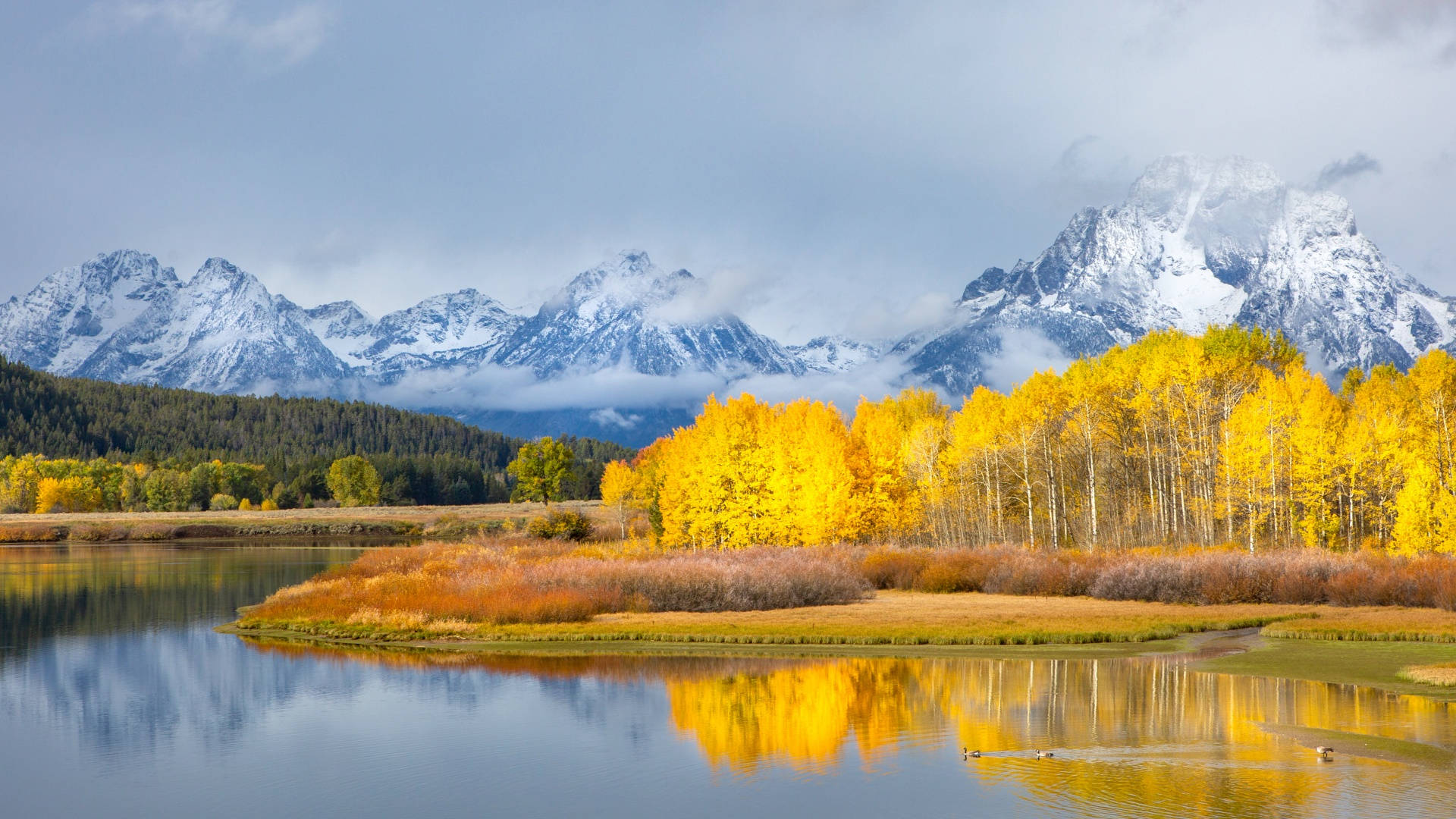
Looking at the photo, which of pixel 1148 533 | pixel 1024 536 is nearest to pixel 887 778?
pixel 1148 533

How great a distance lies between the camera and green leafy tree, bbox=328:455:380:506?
19062cm

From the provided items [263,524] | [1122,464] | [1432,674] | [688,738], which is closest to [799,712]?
[688,738]

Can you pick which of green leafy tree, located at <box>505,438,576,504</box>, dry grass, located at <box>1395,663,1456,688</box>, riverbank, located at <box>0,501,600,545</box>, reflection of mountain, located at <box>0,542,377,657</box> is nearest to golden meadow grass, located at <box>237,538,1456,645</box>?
reflection of mountain, located at <box>0,542,377,657</box>

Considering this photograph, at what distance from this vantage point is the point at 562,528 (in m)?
97.7

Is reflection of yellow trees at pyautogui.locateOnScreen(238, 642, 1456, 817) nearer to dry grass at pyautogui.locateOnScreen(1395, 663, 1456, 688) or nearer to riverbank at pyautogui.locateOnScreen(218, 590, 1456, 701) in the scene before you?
dry grass at pyautogui.locateOnScreen(1395, 663, 1456, 688)

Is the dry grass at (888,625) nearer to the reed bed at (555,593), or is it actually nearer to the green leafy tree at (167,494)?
the reed bed at (555,593)

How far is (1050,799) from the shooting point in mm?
18250

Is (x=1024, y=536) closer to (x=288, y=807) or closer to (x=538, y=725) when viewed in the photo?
(x=538, y=725)

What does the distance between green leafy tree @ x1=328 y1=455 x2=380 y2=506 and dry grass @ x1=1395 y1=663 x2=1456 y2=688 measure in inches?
7107

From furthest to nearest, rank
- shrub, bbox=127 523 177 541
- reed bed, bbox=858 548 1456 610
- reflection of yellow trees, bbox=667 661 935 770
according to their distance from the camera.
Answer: shrub, bbox=127 523 177 541 < reed bed, bbox=858 548 1456 610 < reflection of yellow trees, bbox=667 661 935 770

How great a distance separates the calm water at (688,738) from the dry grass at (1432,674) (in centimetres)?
172

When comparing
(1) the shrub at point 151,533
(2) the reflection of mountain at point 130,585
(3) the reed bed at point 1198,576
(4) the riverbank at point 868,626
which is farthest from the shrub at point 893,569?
(1) the shrub at point 151,533

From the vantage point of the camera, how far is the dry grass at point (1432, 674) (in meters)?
27.0

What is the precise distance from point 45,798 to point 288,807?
4764 millimetres
